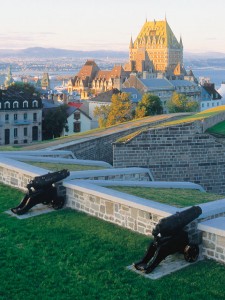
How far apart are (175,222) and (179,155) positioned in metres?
12.5

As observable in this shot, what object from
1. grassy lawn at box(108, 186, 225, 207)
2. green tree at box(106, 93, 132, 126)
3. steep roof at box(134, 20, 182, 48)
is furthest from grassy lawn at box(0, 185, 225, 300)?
steep roof at box(134, 20, 182, 48)

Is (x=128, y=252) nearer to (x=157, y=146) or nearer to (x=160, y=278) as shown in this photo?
(x=160, y=278)

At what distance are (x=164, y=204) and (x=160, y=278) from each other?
205cm

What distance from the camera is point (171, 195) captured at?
11117 mm

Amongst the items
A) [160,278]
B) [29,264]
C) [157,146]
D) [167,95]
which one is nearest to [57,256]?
[29,264]

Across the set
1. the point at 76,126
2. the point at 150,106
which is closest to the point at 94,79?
the point at 76,126

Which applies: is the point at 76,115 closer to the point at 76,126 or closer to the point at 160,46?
the point at 76,126

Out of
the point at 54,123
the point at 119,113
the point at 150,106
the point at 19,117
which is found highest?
the point at 150,106

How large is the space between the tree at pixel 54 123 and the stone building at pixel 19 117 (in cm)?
70

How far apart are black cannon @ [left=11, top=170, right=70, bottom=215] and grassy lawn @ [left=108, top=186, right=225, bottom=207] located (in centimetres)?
117

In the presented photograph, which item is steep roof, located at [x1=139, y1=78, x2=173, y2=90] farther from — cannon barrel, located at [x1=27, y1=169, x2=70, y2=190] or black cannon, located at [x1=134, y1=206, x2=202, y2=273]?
black cannon, located at [x1=134, y1=206, x2=202, y2=273]

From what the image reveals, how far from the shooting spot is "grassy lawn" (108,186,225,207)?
10.3m

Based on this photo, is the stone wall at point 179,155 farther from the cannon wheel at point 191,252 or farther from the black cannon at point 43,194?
the cannon wheel at point 191,252

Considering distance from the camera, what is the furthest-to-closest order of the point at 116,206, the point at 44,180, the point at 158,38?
the point at 158,38 → the point at 44,180 → the point at 116,206
